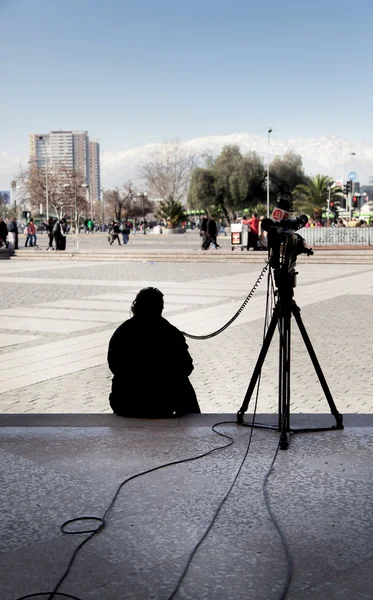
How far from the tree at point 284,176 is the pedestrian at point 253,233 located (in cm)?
4526

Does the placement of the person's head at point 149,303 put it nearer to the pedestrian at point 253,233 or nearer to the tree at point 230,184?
the pedestrian at point 253,233

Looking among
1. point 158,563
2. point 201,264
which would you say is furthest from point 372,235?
point 158,563

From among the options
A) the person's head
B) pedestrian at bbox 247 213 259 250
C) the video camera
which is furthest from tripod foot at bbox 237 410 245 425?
pedestrian at bbox 247 213 259 250

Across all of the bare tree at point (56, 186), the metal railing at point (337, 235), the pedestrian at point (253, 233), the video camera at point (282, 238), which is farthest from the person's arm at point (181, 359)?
A: the bare tree at point (56, 186)

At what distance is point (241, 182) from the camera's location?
7138 centimetres

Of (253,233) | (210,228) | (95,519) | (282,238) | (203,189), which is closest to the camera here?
(95,519)

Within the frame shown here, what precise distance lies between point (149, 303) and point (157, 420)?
822 millimetres

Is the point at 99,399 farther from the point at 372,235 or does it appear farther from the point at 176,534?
the point at 372,235

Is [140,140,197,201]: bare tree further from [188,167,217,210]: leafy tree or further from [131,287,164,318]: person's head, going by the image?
[131,287,164,318]: person's head

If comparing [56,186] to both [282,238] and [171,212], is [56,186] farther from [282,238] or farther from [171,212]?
[282,238]

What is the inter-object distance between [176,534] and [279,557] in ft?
1.63

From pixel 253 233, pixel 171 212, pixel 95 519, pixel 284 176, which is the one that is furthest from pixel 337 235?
pixel 284 176

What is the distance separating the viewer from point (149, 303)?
526 cm

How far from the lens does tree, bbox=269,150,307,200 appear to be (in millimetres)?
75188
